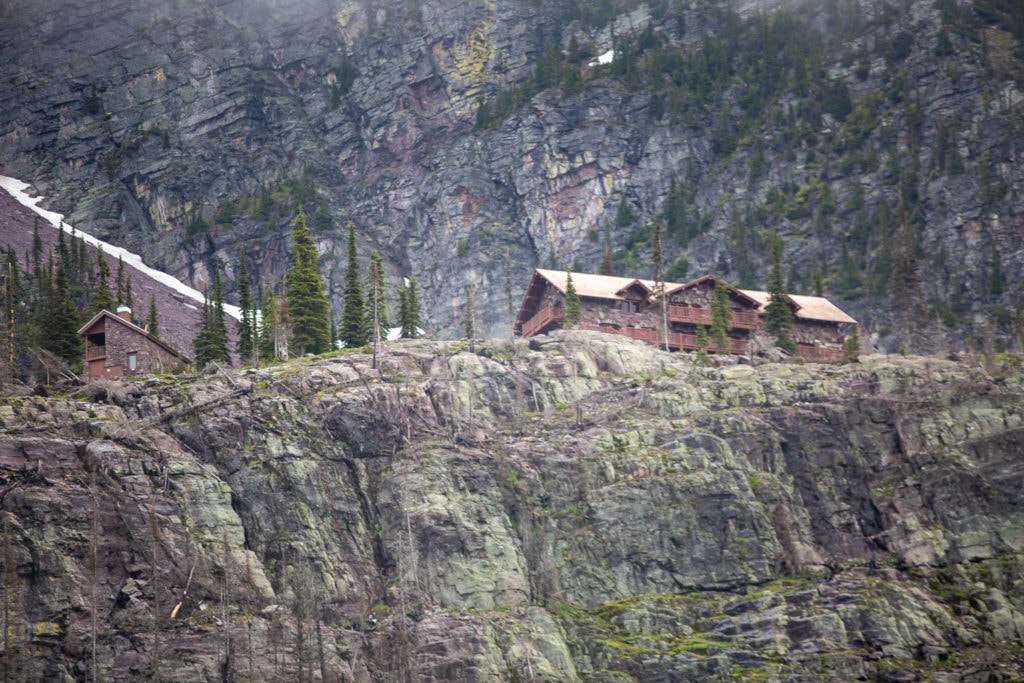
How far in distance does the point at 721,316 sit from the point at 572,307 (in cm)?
1326

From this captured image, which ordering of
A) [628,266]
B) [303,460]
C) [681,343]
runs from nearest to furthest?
[303,460] < [681,343] < [628,266]

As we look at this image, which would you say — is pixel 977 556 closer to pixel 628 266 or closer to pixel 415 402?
pixel 415 402

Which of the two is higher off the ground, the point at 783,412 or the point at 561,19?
the point at 561,19

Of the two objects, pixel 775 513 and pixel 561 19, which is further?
pixel 561 19

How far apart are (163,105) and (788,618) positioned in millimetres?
143662

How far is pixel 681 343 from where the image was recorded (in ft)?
361

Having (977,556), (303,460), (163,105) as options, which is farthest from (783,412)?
(163,105)

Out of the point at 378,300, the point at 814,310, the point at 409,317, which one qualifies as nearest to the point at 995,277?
the point at 814,310

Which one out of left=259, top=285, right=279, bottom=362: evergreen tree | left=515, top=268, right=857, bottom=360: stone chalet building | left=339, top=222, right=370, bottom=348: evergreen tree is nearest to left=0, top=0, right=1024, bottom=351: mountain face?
left=515, top=268, right=857, bottom=360: stone chalet building

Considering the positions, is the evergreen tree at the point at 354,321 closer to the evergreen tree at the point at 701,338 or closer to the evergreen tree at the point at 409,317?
the evergreen tree at the point at 409,317

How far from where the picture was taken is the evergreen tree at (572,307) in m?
105

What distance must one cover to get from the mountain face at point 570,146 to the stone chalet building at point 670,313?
52.1 feet

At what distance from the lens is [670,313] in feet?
363

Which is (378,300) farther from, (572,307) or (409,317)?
(572,307)
